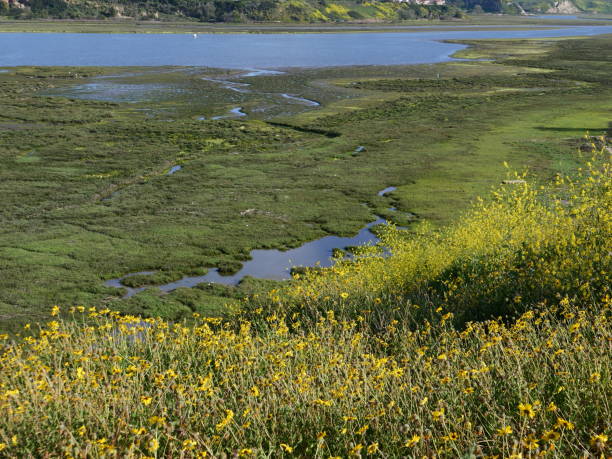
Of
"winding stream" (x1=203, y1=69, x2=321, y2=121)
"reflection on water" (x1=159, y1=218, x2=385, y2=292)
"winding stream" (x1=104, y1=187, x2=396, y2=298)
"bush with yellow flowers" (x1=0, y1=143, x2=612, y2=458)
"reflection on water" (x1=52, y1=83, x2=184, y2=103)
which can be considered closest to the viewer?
"bush with yellow flowers" (x1=0, y1=143, x2=612, y2=458)

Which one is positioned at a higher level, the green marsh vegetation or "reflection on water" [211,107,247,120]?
"reflection on water" [211,107,247,120]

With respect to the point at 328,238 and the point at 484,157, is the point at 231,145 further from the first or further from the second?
the point at 328,238

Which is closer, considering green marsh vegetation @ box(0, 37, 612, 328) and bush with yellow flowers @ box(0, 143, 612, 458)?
bush with yellow flowers @ box(0, 143, 612, 458)

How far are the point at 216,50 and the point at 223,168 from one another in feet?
349

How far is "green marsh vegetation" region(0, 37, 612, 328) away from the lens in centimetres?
2283

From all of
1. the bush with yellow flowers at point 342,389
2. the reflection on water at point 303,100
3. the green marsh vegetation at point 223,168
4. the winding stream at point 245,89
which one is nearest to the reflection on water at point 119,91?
the green marsh vegetation at point 223,168

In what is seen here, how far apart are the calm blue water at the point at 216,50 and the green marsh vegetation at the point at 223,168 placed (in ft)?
110

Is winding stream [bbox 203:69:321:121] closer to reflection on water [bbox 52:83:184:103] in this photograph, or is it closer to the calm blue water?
reflection on water [bbox 52:83:184:103]

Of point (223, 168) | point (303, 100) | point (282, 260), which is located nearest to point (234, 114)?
point (303, 100)

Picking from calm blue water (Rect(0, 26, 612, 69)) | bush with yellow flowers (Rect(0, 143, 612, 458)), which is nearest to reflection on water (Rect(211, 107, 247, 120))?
calm blue water (Rect(0, 26, 612, 69))

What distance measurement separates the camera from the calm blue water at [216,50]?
110556 mm

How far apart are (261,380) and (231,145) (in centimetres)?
3964

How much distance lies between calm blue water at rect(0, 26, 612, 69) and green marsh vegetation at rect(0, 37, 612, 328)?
3351 centimetres

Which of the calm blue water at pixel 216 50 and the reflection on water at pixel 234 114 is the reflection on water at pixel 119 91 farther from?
the calm blue water at pixel 216 50
